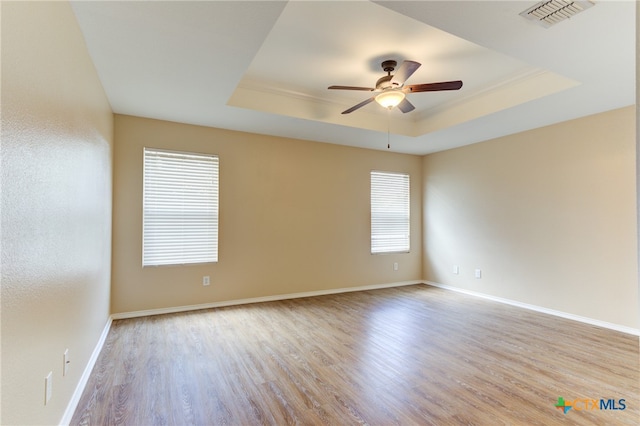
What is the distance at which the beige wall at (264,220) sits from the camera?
13.0 ft

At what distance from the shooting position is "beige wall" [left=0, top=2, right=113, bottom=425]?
1.17 m

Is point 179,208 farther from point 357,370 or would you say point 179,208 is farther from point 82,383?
point 357,370

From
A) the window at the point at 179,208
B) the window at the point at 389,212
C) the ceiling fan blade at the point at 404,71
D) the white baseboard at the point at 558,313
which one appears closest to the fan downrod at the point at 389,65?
the ceiling fan blade at the point at 404,71

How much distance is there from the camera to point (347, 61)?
10.2ft

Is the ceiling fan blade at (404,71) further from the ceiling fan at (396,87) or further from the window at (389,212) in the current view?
the window at (389,212)

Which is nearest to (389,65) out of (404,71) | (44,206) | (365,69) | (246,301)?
(365,69)

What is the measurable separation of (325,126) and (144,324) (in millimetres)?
3387

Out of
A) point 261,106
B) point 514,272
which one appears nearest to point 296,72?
point 261,106

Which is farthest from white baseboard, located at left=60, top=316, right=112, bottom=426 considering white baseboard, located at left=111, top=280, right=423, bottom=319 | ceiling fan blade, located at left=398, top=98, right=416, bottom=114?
ceiling fan blade, located at left=398, top=98, right=416, bottom=114

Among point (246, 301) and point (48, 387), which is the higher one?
point (48, 387)

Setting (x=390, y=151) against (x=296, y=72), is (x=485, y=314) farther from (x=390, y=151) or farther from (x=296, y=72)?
(x=296, y=72)

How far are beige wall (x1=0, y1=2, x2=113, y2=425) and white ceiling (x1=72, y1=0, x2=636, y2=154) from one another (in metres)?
0.55

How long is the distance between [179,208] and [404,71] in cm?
329

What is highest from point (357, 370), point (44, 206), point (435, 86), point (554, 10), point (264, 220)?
point (554, 10)
